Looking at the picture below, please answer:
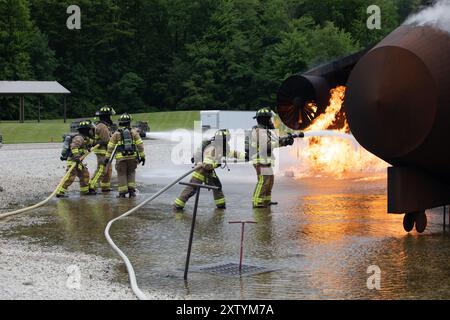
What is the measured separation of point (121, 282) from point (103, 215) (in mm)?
5091

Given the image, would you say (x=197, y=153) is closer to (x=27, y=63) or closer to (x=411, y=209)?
(x=411, y=209)

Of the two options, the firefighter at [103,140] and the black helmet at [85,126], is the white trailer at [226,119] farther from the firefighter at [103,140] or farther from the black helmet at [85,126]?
the black helmet at [85,126]

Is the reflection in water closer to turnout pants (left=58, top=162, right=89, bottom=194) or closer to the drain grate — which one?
the drain grate

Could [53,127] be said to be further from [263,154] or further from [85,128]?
[263,154]

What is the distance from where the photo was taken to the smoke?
990 cm

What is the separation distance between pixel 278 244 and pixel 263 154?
377 centimetres

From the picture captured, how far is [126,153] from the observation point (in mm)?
15023

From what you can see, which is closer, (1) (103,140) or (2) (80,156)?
(2) (80,156)

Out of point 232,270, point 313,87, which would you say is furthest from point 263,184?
point 232,270

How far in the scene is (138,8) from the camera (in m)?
81.1

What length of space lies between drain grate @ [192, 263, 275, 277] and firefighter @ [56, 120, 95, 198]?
7.65m

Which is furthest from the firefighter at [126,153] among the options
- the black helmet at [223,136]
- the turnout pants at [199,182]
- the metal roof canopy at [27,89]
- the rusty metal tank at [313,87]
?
the metal roof canopy at [27,89]

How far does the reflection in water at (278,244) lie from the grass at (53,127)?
31.0m

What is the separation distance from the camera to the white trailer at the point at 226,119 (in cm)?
4372
